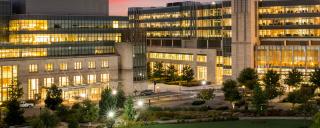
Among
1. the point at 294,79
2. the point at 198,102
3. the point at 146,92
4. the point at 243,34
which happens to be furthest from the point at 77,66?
the point at 243,34

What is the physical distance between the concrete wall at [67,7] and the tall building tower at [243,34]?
3446 centimetres

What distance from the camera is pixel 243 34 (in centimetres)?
12925

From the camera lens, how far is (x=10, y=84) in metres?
91.8

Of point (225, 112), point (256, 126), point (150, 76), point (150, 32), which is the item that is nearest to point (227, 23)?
point (150, 76)

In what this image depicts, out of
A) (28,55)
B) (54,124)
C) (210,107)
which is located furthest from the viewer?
(28,55)

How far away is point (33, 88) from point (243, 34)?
57724mm

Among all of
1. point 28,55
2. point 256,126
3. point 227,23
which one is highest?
point 227,23

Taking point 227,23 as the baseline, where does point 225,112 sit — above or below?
below

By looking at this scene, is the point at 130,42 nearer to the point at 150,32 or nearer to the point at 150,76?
the point at 150,76

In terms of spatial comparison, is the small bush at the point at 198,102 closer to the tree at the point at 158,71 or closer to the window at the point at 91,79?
the window at the point at 91,79

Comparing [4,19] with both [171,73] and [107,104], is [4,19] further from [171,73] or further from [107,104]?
[171,73]

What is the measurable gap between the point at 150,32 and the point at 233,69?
48.1m

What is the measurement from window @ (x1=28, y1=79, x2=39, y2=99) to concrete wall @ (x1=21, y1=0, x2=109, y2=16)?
16.9 meters

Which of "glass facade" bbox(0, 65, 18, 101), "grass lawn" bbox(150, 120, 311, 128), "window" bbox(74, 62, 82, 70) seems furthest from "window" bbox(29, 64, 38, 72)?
"grass lawn" bbox(150, 120, 311, 128)
